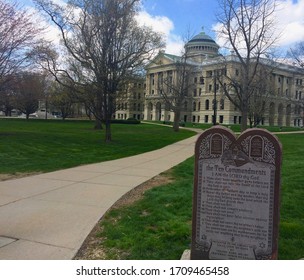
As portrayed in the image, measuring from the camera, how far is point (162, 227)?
16.9 feet

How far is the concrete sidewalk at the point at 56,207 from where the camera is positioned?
14.2 feet

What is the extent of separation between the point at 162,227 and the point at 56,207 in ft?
7.37

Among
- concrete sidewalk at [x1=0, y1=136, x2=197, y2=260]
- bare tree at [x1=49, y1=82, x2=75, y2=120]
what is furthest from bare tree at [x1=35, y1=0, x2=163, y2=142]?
concrete sidewalk at [x1=0, y1=136, x2=197, y2=260]

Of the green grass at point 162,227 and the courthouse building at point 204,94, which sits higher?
the courthouse building at point 204,94

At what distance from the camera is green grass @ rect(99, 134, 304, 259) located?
14.0 ft

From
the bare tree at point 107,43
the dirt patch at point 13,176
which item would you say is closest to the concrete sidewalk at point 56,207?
the dirt patch at point 13,176

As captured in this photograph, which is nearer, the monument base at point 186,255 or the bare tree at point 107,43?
the monument base at point 186,255

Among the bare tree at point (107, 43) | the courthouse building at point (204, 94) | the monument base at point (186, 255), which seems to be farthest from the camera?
the courthouse building at point (204, 94)

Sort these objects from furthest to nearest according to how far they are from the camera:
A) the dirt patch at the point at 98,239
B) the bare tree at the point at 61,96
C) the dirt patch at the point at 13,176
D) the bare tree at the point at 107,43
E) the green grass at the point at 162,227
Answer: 1. the bare tree at the point at 61,96
2. the bare tree at the point at 107,43
3. the dirt patch at the point at 13,176
4. the green grass at the point at 162,227
5. the dirt patch at the point at 98,239

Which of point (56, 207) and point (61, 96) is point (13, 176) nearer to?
point (56, 207)

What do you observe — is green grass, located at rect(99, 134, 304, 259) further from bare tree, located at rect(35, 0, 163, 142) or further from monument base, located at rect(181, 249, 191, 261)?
bare tree, located at rect(35, 0, 163, 142)

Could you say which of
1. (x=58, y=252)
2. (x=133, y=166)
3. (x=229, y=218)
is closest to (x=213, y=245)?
(x=229, y=218)

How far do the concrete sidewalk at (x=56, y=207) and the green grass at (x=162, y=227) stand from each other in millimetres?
476

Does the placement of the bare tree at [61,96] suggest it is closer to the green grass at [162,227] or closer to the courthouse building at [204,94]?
the green grass at [162,227]
